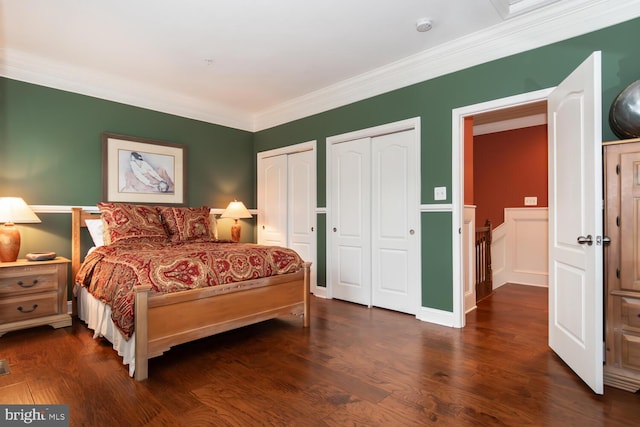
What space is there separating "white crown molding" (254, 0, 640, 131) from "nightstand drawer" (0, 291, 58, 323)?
3.54 metres

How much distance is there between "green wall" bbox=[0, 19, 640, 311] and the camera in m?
2.76

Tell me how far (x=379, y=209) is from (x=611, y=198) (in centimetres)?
215

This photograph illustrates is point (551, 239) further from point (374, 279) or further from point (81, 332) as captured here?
point (81, 332)

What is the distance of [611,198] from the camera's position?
2129mm

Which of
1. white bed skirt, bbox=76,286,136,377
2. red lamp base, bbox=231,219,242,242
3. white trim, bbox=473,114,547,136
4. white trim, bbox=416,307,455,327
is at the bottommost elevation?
white trim, bbox=416,307,455,327

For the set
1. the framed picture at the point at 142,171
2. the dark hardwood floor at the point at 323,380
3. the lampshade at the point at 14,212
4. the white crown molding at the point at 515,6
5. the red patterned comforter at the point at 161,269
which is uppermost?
the white crown molding at the point at 515,6

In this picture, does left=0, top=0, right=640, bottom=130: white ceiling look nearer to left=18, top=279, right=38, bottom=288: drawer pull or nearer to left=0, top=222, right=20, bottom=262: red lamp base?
left=0, top=222, right=20, bottom=262: red lamp base

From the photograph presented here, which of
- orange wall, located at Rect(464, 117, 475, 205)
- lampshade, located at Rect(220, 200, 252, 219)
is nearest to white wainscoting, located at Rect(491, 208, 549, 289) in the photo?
orange wall, located at Rect(464, 117, 475, 205)

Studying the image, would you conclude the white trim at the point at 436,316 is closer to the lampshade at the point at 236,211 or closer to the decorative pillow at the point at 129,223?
the lampshade at the point at 236,211

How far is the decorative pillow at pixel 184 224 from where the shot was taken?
3846 mm

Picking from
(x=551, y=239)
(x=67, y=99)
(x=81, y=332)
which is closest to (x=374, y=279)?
(x=551, y=239)

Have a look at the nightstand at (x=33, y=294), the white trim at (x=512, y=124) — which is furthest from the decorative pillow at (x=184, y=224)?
the white trim at (x=512, y=124)

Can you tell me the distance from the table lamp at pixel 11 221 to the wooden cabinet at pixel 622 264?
4523mm

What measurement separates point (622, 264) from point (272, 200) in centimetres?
405
